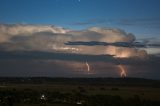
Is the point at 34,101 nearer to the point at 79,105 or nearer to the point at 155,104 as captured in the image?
the point at 79,105

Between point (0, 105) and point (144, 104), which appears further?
point (144, 104)

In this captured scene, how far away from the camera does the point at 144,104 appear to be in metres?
97.2

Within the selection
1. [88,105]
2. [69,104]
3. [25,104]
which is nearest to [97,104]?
[88,105]

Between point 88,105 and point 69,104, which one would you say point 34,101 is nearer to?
point 69,104

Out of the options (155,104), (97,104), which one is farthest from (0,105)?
(155,104)

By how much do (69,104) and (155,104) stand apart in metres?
23.7

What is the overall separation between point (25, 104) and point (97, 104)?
2001 centimetres

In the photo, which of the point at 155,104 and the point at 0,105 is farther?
the point at 155,104

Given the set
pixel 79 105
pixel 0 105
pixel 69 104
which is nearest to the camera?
pixel 0 105

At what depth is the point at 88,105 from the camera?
9644 centimetres

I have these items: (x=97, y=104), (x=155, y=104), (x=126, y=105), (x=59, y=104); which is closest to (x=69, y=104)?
(x=59, y=104)

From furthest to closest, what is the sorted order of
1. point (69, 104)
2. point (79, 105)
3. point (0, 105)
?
point (69, 104) → point (79, 105) → point (0, 105)

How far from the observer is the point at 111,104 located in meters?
95.5

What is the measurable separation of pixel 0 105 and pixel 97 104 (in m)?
24.8
